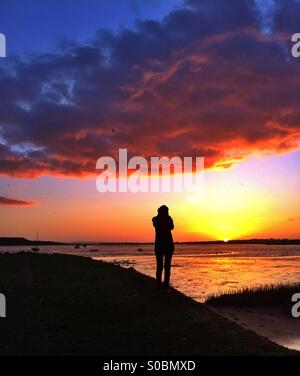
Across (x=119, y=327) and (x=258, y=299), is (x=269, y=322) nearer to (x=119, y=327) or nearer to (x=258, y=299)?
(x=258, y=299)

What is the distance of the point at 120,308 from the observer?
42.5 ft

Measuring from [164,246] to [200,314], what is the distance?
3.07 meters

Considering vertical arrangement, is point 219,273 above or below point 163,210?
below

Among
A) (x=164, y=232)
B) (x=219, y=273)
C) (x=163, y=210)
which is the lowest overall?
(x=219, y=273)

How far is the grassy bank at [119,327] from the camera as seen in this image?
28.4ft

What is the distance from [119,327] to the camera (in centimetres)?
1049

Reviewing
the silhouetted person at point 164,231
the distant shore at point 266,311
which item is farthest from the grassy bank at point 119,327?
the distant shore at point 266,311

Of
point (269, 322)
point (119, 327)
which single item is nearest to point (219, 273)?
point (269, 322)

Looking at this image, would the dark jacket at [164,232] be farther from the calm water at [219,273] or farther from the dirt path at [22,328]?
the calm water at [219,273]

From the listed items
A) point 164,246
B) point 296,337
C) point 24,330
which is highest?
point 164,246

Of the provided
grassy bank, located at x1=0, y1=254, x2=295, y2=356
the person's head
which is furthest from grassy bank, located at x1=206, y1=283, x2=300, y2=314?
the person's head

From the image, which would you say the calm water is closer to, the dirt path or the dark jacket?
the dark jacket
